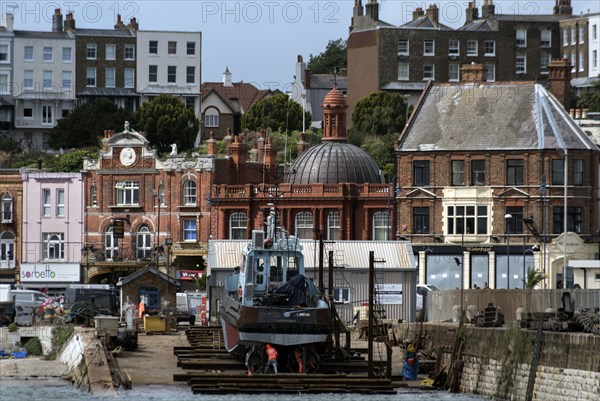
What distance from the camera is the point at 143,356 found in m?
69.3

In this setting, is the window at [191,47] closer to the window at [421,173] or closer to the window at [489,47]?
the window at [489,47]

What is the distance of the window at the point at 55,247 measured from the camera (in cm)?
11469

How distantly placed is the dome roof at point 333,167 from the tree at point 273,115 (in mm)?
31285

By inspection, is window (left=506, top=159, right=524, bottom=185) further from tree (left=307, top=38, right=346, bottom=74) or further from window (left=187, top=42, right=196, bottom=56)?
tree (left=307, top=38, right=346, bottom=74)

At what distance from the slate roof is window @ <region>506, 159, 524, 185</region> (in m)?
0.83

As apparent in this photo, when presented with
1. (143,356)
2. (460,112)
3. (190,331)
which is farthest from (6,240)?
(143,356)

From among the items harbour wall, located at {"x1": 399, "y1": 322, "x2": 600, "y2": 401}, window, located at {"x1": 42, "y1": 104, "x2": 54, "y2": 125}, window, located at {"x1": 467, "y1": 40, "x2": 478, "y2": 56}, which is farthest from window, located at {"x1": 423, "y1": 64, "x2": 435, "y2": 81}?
harbour wall, located at {"x1": 399, "y1": 322, "x2": 600, "y2": 401}

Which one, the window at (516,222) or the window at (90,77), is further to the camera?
the window at (90,77)

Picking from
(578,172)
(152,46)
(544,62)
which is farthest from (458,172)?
(544,62)

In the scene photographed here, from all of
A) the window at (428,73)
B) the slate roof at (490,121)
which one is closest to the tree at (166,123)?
the window at (428,73)

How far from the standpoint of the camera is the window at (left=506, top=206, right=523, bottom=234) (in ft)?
339

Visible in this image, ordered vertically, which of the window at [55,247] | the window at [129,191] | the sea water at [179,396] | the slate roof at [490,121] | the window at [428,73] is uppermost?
the window at [428,73]

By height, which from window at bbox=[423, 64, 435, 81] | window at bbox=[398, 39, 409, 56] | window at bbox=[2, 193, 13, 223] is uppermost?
window at bbox=[398, 39, 409, 56]

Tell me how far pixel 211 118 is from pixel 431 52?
18.9 meters
